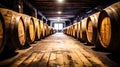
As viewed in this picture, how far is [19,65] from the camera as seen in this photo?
3.33 metres

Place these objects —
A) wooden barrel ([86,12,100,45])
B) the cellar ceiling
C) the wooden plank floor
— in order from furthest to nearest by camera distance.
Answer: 1. the cellar ceiling
2. wooden barrel ([86,12,100,45])
3. the wooden plank floor

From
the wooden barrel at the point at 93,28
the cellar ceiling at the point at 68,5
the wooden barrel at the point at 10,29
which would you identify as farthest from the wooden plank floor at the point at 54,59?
the cellar ceiling at the point at 68,5

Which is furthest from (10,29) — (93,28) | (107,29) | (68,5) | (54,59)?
(68,5)

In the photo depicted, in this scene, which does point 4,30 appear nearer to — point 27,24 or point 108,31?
point 27,24

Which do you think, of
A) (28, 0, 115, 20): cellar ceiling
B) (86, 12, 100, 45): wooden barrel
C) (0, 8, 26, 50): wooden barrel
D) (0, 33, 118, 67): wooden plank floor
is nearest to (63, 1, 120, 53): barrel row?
(86, 12, 100, 45): wooden barrel

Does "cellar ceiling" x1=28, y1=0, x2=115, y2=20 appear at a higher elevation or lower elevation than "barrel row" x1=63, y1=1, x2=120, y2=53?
higher

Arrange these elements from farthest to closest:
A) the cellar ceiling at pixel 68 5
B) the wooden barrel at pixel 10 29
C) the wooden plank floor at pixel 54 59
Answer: the cellar ceiling at pixel 68 5 → the wooden barrel at pixel 10 29 → the wooden plank floor at pixel 54 59

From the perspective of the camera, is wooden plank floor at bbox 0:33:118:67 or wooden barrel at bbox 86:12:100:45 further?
wooden barrel at bbox 86:12:100:45

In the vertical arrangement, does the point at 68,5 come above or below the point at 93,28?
above

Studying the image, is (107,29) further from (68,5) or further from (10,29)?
(68,5)

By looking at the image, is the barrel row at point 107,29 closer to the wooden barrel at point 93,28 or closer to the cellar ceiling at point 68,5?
the wooden barrel at point 93,28

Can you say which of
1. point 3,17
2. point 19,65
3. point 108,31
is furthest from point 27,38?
point 108,31

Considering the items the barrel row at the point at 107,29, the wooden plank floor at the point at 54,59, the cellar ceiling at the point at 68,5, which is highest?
the cellar ceiling at the point at 68,5

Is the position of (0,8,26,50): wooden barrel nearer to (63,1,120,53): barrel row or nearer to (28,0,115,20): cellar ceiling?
(63,1,120,53): barrel row
